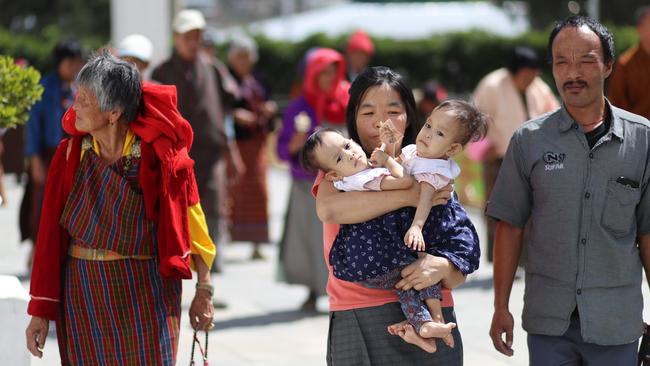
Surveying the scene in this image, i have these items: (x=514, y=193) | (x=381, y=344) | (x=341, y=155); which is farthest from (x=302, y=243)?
(x=341, y=155)

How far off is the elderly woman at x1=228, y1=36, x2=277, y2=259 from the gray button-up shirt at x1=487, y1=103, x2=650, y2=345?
684 centimetres

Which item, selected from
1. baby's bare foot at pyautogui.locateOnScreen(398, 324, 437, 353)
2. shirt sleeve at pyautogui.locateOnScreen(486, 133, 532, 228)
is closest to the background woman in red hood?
shirt sleeve at pyautogui.locateOnScreen(486, 133, 532, 228)

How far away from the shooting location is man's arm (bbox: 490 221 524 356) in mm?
4215

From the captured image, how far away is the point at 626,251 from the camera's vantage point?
13.4 ft

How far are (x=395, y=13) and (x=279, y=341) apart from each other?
20.1m

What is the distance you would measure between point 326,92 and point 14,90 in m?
3.35

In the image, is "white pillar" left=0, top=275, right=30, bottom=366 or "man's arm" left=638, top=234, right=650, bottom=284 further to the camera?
"white pillar" left=0, top=275, right=30, bottom=366

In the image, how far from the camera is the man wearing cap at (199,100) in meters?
8.22

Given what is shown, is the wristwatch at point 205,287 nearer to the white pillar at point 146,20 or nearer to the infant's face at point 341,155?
the infant's face at point 341,155

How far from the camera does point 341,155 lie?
3.69 m

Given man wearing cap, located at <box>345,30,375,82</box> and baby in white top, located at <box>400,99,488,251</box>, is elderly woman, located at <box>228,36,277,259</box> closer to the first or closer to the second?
man wearing cap, located at <box>345,30,375,82</box>

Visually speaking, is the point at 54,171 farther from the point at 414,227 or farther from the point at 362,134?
the point at 414,227

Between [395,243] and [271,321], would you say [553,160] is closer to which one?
[395,243]

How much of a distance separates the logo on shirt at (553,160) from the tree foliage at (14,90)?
88.2 inches
